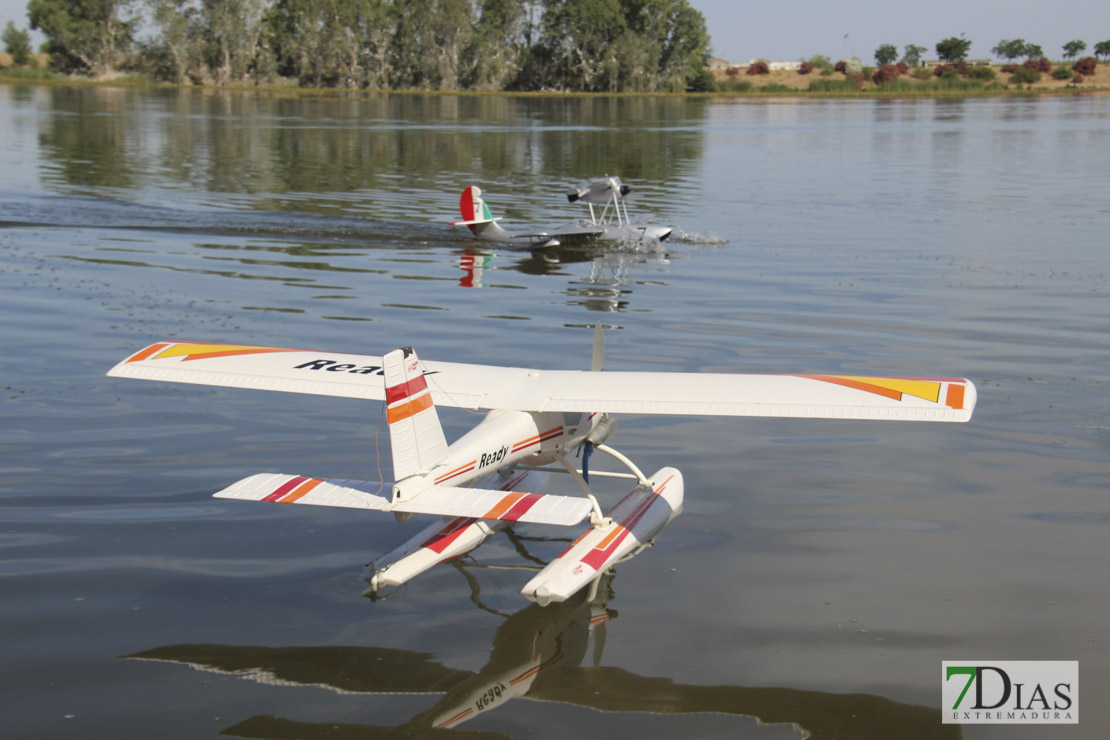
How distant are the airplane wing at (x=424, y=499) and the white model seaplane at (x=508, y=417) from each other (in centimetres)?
1

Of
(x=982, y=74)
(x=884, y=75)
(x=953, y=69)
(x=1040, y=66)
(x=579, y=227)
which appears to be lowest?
(x=579, y=227)

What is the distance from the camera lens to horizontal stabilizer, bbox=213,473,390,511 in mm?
7359

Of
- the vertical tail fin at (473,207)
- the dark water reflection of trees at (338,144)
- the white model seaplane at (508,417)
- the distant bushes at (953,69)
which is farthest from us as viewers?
the distant bushes at (953,69)

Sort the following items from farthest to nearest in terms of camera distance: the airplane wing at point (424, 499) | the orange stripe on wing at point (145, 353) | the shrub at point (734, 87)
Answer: the shrub at point (734, 87)
the orange stripe on wing at point (145, 353)
the airplane wing at point (424, 499)

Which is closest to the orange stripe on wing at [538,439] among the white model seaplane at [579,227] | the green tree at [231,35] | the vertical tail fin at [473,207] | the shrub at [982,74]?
the white model seaplane at [579,227]

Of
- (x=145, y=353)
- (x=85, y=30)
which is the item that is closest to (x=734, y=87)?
(x=85, y=30)

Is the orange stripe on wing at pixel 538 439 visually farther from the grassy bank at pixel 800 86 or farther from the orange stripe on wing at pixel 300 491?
the grassy bank at pixel 800 86

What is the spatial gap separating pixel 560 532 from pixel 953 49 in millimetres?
207499

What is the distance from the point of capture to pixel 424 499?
754 cm

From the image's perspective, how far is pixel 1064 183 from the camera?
41.7 meters

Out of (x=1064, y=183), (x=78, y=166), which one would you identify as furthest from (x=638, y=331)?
(x=78, y=166)

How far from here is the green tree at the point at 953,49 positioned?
190375 mm

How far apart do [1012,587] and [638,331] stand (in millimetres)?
10511

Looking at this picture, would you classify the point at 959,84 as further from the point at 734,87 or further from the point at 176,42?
the point at 176,42
